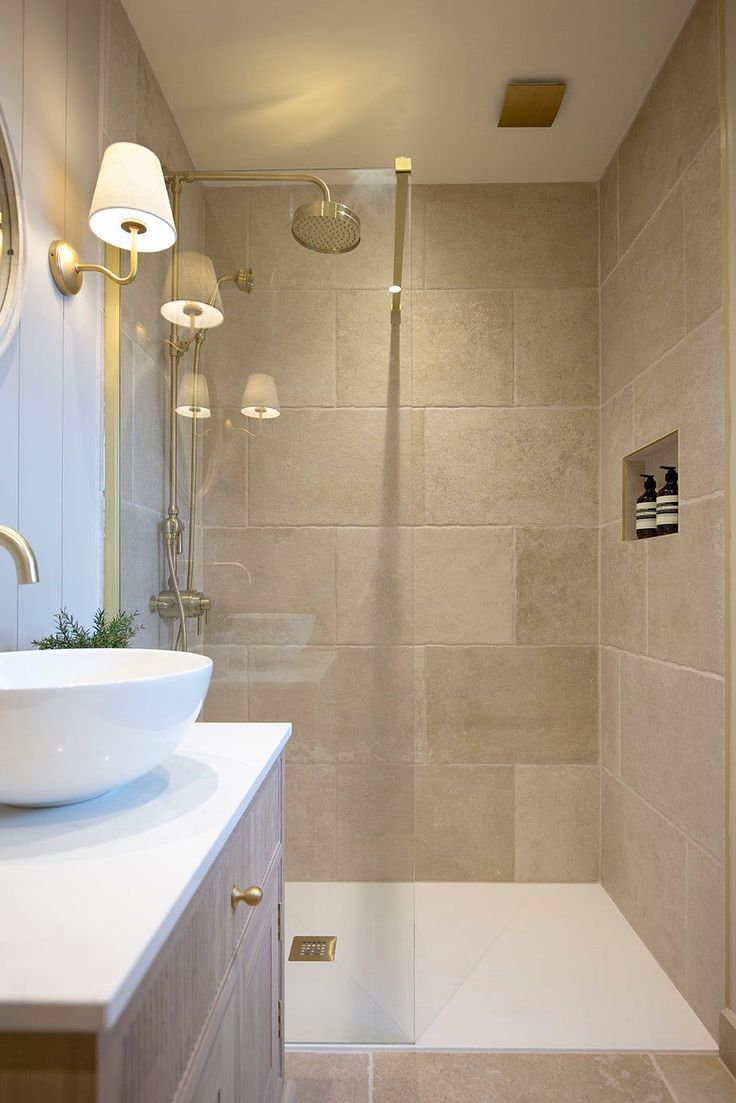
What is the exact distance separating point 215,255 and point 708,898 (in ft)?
6.39

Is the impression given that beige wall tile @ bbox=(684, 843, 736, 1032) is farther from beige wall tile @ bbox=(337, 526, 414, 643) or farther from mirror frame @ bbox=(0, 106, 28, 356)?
mirror frame @ bbox=(0, 106, 28, 356)

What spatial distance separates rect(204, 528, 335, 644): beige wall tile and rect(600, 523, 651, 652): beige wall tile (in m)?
1.04

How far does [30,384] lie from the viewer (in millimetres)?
1416

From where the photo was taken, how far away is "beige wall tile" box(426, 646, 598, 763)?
104 inches

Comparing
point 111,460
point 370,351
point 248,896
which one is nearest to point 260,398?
point 370,351

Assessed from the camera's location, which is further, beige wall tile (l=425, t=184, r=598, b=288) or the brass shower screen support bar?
beige wall tile (l=425, t=184, r=598, b=288)

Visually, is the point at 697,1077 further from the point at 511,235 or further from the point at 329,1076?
the point at 511,235

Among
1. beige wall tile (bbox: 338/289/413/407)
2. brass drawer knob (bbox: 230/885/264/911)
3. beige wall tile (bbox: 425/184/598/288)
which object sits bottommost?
brass drawer knob (bbox: 230/885/264/911)

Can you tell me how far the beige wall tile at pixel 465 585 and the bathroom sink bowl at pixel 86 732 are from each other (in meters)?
1.81

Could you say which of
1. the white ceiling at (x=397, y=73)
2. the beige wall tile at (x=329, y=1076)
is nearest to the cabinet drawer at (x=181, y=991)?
the beige wall tile at (x=329, y=1076)

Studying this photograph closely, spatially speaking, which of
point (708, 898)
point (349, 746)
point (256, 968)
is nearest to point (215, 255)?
point (349, 746)

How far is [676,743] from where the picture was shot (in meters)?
1.97

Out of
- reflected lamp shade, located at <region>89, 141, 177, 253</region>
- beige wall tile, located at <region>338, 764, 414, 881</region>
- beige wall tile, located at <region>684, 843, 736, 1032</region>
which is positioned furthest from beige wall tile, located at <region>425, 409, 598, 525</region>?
reflected lamp shade, located at <region>89, 141, 177, 253</region>

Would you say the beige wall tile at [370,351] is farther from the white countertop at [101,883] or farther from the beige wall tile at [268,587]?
the white countertop at [101,883]
